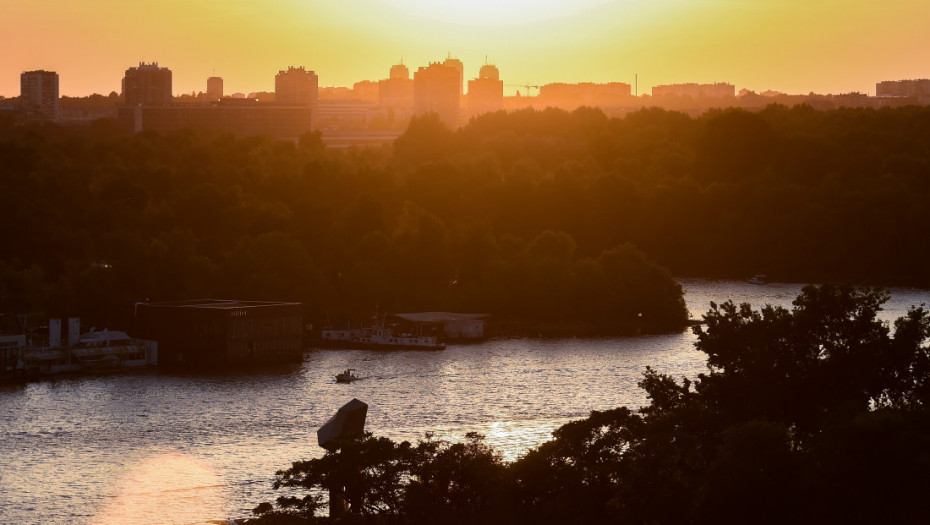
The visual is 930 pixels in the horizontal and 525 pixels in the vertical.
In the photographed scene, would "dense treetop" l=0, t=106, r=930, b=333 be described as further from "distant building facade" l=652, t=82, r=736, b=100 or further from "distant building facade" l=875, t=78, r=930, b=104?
"distant building facade" l=652, t=82, r=736, b=100

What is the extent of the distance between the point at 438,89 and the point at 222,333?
2660 inches

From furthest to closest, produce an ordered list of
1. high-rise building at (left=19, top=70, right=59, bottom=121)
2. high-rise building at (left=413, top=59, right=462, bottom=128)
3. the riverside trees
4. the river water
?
high-rise building at (left=413, top=59, right=462, bottom=128) < high-rise building at (left=19, top=70, right=59, bottom=121) < the river water < the riverside trees

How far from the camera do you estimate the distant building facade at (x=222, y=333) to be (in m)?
22.2

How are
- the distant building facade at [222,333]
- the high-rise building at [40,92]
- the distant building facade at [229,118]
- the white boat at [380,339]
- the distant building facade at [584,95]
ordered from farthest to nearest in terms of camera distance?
the distant building facade at [584,95] → the high-rise building at [40,92] → the distant building facade at [229,118] → the white boat at [380,339] → the distant building facade at [222,333]

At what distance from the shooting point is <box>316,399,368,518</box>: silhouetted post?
10.8m

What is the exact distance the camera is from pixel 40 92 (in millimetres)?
76312

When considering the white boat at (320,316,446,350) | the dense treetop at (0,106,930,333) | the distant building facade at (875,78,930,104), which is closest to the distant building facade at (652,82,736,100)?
the distant building facade at (875,78,930,104)

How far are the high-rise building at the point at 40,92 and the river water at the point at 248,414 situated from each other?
54144 mm

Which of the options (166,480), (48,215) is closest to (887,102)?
(48,215)

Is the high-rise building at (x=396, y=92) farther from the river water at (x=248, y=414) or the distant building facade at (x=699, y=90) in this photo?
the river water at (x=248, y=414)

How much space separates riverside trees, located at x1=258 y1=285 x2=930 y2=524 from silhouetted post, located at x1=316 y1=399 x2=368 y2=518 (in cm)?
17

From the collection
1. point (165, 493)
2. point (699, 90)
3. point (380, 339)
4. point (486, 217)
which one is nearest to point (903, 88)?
point (699, 90)

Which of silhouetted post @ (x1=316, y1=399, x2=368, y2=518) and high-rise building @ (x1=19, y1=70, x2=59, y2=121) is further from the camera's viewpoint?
high-rise building @ (x1=19, y1=70, x2=59, y2=121)

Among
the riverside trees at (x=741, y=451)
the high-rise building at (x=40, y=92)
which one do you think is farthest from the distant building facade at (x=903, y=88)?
the riverside trees at (x=741, y=451)
